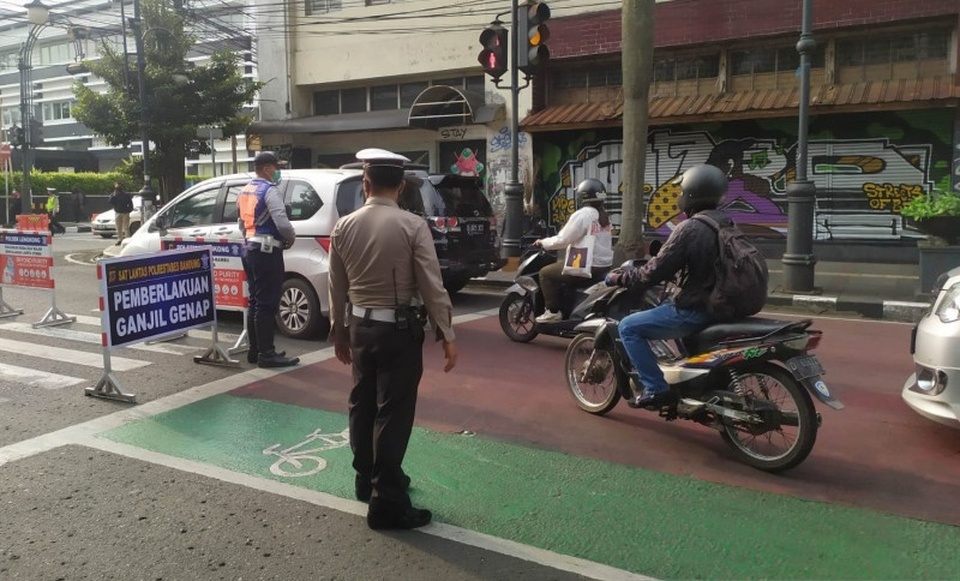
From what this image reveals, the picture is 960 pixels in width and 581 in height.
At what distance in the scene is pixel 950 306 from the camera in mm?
4957

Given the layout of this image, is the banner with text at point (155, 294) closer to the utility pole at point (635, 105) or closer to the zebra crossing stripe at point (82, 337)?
the zebra crossing stripe at point (82, 337)

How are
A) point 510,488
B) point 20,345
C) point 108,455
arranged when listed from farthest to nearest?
1. point 20,345
2. point 108,455
3. point 510,488

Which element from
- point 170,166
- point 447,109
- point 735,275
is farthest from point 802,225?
point 170,166

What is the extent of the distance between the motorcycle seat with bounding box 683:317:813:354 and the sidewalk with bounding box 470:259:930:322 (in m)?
5.54

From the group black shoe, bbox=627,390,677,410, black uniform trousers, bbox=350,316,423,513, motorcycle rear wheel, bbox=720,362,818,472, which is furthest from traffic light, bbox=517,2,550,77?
black uniform trousers, bbox=350,316,423,513

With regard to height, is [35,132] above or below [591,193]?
above

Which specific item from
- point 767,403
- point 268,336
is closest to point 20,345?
point 268,336

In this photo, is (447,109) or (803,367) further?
(447,109)

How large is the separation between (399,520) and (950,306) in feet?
12.0

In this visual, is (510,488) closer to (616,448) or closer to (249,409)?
(616,448)

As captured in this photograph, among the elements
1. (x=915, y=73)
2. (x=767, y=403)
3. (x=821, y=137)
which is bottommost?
(x=767, y=403)

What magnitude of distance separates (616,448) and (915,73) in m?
12.4

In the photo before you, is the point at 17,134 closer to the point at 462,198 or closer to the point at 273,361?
the point at 462,198

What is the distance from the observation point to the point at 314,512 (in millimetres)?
4102
